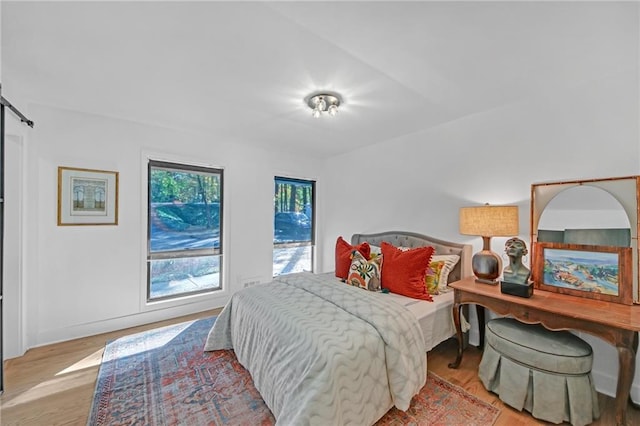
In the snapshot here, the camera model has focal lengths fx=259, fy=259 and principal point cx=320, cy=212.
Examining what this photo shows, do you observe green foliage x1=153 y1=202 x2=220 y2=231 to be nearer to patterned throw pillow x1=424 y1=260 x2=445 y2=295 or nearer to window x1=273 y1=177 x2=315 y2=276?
window x1=273 y1=177 x2=315 y2=276

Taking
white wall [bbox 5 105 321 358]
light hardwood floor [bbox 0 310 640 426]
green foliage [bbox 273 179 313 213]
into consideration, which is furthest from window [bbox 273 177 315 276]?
light hardwood floor [bbox 0 310 640 426]

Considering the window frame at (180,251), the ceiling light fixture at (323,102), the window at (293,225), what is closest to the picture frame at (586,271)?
the ceiling light fixture at (323,102)

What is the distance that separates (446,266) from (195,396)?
7.92 feet

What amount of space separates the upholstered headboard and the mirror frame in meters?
0.56

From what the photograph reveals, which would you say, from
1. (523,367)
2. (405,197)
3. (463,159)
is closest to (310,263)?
(405,197)

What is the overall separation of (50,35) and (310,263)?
406 cm

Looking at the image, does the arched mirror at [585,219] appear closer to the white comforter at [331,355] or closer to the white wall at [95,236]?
the white comforter at [331,355]

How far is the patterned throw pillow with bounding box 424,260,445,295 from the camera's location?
2494mm

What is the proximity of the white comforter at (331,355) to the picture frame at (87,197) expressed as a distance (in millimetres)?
2060

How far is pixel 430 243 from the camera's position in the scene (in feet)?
9.77

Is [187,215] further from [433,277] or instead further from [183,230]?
[433,277]

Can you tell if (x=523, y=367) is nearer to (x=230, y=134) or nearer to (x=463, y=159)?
(x=463, y=159)

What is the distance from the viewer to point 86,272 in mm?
2766

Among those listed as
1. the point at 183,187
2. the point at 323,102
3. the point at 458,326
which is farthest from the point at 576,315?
the point at 183,187
